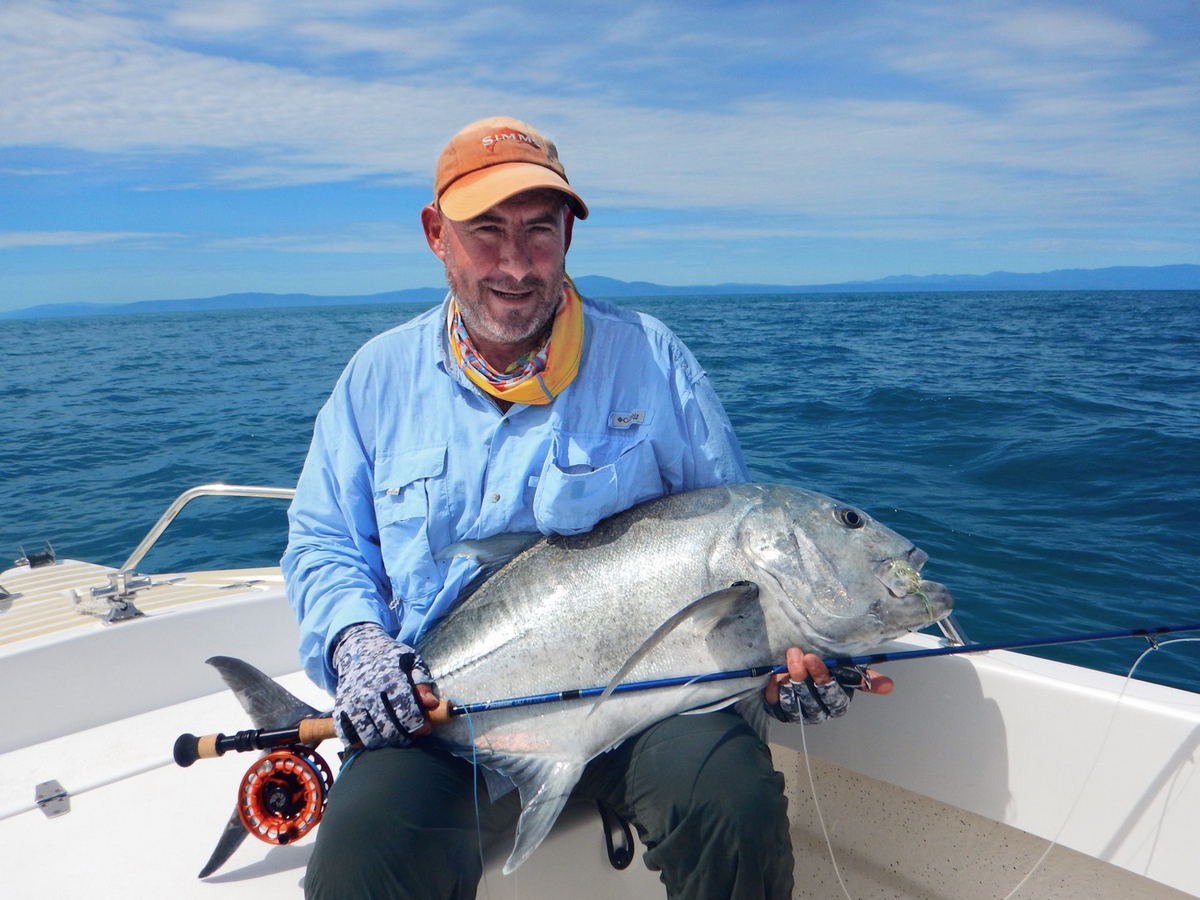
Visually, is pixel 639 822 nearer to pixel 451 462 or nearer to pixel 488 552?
pixel 488 552

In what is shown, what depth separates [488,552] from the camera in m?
2.22

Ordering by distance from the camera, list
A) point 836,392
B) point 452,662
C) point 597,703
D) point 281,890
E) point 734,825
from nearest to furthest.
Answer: point 734,825 → point 597,703 → point 452,662 → point 281,890 → point 836,392

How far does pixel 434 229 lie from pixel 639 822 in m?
1.76

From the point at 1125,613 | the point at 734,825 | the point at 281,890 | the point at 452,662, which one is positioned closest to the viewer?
the point at 734,825

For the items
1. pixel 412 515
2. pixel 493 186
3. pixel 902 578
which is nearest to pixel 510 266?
pixel 493 186

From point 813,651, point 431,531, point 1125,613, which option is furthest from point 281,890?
point 1125,613

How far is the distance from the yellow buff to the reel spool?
1.08m

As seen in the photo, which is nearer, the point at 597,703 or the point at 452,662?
the point at 597,703

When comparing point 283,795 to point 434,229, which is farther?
point 434,229

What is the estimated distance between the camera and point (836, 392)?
1471 cm

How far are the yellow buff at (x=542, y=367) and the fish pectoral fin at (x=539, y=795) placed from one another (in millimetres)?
968

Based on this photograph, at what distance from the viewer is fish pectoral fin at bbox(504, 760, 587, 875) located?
185cm

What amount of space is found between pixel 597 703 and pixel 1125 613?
4.83m

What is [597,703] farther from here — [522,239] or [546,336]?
[522,239]
